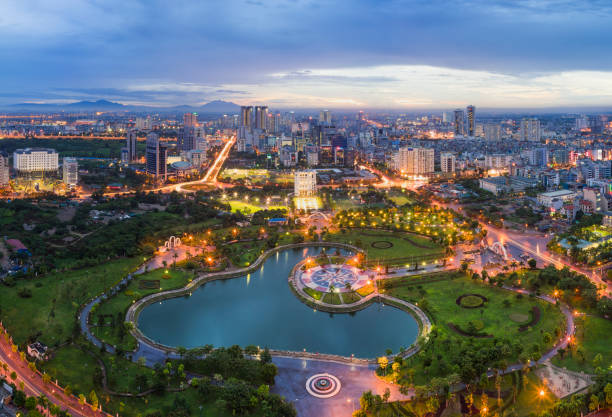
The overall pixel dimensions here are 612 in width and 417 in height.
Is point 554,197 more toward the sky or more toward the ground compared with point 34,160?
more toward the ground

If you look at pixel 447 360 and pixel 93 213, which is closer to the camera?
pixel 447 360

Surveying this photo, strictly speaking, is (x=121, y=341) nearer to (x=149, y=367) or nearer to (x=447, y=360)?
(x=149, y=367)

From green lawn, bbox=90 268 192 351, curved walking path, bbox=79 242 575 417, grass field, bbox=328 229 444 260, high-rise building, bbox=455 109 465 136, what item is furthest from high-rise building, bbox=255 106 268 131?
curved walking path, bbox=79 242 575 417

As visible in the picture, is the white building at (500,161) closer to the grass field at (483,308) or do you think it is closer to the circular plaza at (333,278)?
the grass field at (483,308)

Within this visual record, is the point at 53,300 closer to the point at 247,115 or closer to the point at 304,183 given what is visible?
the point at 304,183

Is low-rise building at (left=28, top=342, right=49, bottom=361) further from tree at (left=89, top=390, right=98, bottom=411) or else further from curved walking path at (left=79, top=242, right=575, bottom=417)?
tree at (left=89, top=390, right=98, bottom=411)

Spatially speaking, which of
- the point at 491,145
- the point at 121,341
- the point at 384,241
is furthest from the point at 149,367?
the point at 491,145

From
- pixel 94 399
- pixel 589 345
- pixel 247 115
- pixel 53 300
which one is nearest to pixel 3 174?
pixel 53 300

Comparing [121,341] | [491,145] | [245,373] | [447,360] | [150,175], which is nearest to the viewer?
[245,373]
